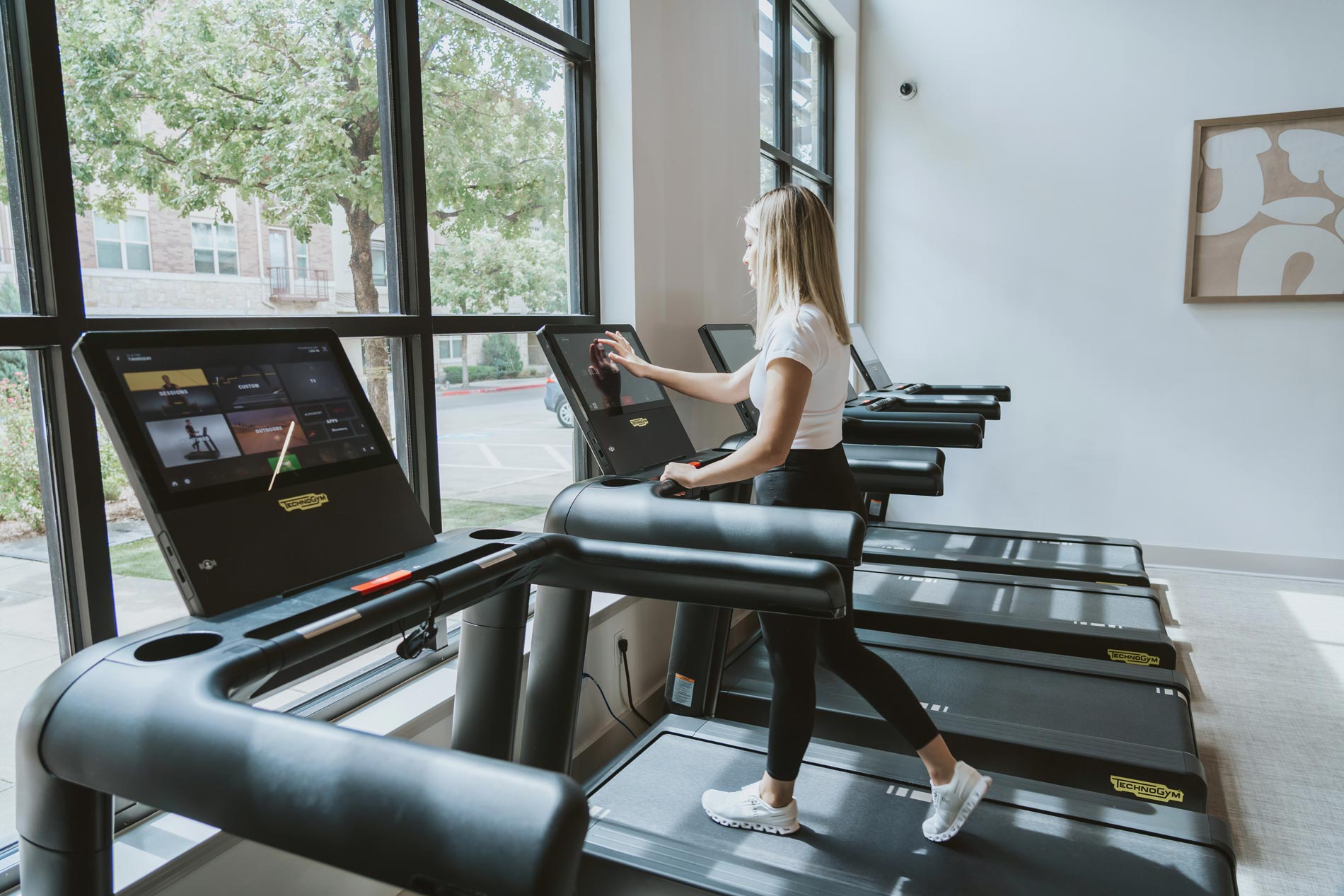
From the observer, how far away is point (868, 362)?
447 cm

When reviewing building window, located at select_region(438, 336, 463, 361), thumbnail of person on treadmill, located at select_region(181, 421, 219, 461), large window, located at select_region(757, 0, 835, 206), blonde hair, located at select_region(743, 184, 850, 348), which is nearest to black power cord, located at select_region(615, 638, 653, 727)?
building window, located at select_region(438, 336, 463, 361)

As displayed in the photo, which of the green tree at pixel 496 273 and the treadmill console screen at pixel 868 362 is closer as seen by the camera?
the green tree at pixel 496 273

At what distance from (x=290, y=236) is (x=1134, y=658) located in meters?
2.79

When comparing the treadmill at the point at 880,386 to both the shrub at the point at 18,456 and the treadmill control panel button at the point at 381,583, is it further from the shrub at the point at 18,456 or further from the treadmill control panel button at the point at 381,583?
the shrub at the point at 18,456

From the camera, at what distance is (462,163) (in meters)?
2.32

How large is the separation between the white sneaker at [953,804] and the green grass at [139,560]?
1.57 meters

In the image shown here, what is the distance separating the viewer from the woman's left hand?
1.81 meters

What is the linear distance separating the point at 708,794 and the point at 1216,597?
10.8 feet

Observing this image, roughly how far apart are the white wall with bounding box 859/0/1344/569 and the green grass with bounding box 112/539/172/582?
4.42 metres

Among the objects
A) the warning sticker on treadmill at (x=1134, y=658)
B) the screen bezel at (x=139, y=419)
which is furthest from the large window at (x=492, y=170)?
the warning sticker on treadmill at (x=1134, y=658)

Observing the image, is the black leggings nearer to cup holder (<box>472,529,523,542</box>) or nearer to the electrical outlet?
cup holder (<box>472,529,523,542</box>)

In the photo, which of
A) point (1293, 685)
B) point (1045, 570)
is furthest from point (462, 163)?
point (1293, 685)

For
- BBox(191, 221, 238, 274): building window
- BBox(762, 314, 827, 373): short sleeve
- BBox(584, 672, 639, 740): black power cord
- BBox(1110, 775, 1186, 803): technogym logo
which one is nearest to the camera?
BBox(191, 221, 238, 274): building window

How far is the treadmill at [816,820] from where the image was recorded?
1.69 m
